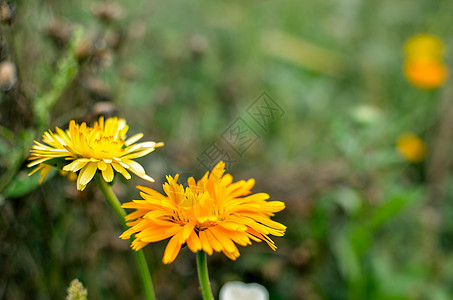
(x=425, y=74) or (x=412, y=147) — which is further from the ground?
(x=425, y=74)

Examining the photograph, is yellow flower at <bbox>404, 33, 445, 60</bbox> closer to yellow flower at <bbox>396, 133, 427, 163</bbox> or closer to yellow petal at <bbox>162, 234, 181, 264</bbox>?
yellow flower at <bbox>396, 133, 427, 163</bbox>

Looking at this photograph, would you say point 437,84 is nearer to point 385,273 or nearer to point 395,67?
point 395,67

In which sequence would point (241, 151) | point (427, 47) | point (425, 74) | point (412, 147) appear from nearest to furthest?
point (241, 151) → point (412, 147) → point (425, 74) → point (427, 47)

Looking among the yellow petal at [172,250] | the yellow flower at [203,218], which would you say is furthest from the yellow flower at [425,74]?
the yellow petal at [172,250]

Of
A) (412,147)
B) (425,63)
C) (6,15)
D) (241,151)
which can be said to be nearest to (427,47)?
(425,63)

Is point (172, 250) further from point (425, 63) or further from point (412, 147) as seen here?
point (425, 63)
